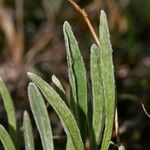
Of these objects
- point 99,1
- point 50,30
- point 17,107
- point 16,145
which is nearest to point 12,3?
point 50,30

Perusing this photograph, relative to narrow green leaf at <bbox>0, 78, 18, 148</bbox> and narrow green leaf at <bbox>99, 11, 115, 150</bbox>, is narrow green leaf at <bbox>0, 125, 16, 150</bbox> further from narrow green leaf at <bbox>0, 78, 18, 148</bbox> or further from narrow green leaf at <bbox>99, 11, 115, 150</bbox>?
narrow green leaf at <bbox>99, 11, 115, 150</bbox>

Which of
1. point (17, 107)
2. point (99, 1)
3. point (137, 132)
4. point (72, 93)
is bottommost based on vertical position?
point (137, 132)

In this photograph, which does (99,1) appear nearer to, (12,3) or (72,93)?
(12,3)

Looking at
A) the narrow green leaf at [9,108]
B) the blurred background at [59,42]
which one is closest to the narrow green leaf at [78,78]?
the narrow green leaf at [9,108]

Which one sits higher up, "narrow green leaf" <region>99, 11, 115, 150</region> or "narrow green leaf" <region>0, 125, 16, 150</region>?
"narrow green leaf" <region>99, 11, 115, 150</region>

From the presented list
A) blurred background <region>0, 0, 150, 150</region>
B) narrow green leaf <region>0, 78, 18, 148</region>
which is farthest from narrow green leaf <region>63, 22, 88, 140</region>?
blurred background <region>0, 0, 150, 150</region>

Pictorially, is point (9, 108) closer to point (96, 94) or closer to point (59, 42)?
point (96, 94)

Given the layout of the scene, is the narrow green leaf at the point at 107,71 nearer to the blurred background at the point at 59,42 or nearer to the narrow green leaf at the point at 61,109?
the narrow green leaf at the point at 61,109
